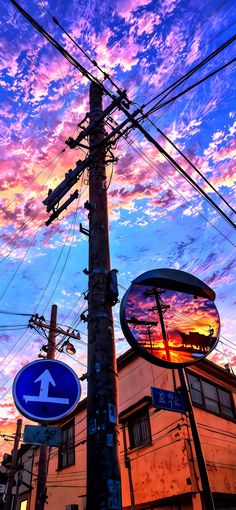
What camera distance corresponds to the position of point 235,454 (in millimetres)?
15555

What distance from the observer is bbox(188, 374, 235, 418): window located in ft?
50.9

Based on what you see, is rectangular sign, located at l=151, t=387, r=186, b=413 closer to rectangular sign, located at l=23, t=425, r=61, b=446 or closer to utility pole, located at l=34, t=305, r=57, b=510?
rectangular sign, located at l=23, t=425, r=61, b=446

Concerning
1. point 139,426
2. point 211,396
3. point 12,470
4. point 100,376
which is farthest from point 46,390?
point 12,470

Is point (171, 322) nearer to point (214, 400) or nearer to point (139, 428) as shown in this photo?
point (139, 428)

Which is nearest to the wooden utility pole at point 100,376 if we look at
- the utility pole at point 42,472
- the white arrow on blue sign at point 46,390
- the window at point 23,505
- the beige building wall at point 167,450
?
the white arrow on blue sign at point 46,390

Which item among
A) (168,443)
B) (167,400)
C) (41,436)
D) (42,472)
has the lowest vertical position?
(41,436)

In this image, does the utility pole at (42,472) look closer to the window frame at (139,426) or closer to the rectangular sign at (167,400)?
the window frame at (139,426)


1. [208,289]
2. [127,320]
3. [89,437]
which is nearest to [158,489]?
[208,289]

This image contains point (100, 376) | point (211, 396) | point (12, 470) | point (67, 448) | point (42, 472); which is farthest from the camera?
point (12, 470)

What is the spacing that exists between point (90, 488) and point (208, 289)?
473 centimetres

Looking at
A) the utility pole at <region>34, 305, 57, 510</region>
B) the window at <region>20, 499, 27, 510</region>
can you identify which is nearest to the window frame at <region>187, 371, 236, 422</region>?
the utility pole at <region>34, 305, 57, 510</region>

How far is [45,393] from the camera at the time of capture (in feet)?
15.9

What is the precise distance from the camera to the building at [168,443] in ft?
43.3

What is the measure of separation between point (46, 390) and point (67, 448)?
61.7 feet
